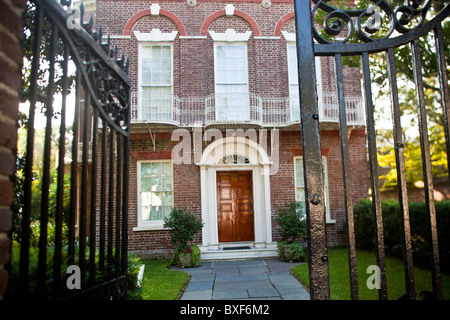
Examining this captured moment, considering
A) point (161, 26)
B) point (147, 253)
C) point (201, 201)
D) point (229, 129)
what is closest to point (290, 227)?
point (201, 201)

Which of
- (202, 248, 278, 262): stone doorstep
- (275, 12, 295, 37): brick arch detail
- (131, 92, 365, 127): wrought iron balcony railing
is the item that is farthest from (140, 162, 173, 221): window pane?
(275, 12, 295, 37): brick arch detail

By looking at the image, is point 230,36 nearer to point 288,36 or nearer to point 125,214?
point 288,36

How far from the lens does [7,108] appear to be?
3.87ft

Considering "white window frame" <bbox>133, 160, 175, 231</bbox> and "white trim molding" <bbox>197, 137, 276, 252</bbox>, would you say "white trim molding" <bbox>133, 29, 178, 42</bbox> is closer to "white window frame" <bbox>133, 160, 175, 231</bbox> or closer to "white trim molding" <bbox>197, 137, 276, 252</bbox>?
"white trim molding" <bbox>197, 137, 276, 252</bbox>

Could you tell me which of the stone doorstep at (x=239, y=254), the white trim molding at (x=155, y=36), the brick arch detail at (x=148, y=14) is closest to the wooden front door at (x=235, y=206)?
the stone doorstep at (x=239, y=254)

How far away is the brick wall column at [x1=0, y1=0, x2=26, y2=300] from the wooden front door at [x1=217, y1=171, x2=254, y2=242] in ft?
32.0

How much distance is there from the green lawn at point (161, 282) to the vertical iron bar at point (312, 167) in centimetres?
371

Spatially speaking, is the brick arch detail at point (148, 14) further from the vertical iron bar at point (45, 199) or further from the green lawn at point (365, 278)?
the vertical iron bar at point (45, 199)

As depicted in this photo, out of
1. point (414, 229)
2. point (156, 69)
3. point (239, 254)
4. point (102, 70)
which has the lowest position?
point (239, 254)

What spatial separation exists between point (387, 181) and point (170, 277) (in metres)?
13.7

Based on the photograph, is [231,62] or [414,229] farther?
[231,62]

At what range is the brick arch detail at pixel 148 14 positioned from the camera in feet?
35.2

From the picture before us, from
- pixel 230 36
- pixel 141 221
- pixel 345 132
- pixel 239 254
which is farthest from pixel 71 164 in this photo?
pixel 230 36

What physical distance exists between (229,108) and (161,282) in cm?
573
